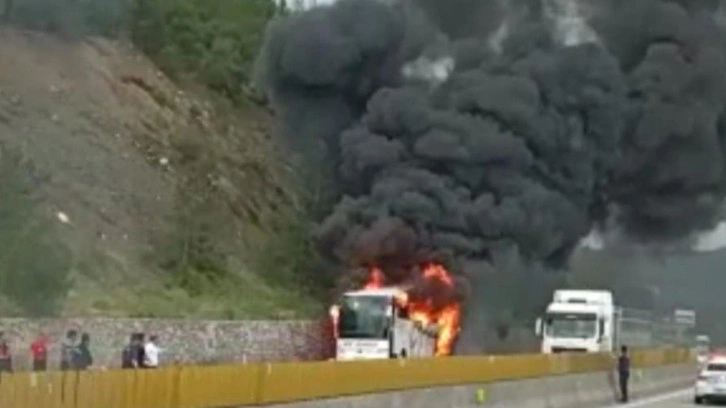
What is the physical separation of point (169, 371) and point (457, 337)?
1205 inches

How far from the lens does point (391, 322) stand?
42.8 m

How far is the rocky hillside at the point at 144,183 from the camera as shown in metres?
49.4

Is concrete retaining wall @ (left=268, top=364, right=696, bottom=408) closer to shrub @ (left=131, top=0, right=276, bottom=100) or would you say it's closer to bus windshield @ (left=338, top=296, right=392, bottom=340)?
bus windshield @ (left=338, top=296, right=392, bottom=340)

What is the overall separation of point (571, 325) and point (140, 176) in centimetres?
1731

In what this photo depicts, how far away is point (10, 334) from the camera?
3125 centimetres

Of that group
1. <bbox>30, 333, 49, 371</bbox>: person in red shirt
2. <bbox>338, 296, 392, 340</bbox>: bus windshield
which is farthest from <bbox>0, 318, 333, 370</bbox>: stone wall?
<bbox>338, 296, 392, 340</bbox>: bus windshield

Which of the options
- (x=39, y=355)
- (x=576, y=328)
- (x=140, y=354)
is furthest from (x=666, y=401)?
(x=39, y=355)

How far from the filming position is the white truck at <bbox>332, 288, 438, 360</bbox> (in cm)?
4281

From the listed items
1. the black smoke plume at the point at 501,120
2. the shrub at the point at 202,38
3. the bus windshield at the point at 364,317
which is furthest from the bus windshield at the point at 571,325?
the shrub at the point at 202,38

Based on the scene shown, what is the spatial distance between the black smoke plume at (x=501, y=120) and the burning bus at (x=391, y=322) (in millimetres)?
824

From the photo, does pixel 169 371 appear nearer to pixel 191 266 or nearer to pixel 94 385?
pixel 94 385

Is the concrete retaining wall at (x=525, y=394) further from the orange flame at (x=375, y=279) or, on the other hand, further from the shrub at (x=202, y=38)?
the shrub at (x=202, y=38)

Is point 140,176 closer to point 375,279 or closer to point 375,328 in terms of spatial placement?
point 375,279

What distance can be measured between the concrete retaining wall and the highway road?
0.60 meters
